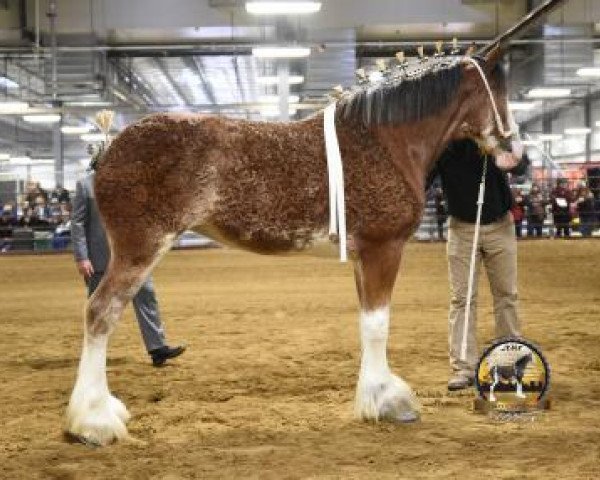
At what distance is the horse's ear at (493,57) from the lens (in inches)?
192

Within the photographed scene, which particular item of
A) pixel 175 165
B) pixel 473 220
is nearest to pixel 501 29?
pixel 473 220

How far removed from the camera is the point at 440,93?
485cm

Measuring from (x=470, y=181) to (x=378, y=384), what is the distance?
1.70 m

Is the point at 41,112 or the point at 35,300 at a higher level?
the point at 41,112

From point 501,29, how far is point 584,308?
1529 cm

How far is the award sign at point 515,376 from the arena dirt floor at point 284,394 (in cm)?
14

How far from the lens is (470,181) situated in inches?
213

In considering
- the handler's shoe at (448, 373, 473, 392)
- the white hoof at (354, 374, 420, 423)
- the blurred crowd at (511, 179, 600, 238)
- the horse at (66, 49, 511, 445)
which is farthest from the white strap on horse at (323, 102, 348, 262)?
the blurred crowd at (511, 179, 600, 238)

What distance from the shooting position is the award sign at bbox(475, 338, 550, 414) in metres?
4.75

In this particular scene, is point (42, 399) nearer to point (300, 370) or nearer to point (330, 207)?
point (300, 370)

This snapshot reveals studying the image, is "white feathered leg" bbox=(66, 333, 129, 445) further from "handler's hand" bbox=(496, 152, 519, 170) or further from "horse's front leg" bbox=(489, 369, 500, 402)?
"handler's hand" bbox=(496, 152, 519, 170)

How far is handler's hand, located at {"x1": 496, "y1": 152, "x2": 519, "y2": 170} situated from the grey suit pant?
3.09 metres

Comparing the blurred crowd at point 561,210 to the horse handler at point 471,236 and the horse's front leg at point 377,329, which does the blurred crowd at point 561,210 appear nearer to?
the horse handler at point 471,236

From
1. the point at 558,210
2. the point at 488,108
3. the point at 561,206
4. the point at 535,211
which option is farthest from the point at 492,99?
the point at 535,211
